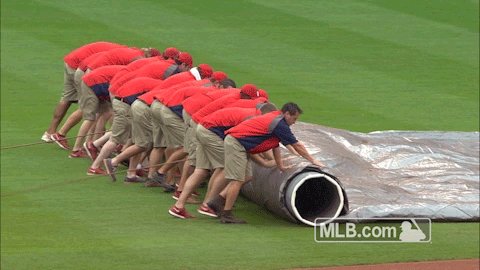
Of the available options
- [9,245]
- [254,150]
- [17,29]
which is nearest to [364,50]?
[17,29]

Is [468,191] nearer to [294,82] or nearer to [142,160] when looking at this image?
[142,160]

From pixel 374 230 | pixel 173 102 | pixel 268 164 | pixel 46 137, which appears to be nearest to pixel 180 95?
pixel 173 102

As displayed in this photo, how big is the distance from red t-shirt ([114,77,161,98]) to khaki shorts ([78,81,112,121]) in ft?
3.66

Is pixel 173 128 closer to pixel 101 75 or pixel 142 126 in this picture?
pixel 142 126

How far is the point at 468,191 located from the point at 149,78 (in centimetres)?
444

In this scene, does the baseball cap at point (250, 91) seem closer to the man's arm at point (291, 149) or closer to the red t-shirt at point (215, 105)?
the red t-shirt at point (215, 105)

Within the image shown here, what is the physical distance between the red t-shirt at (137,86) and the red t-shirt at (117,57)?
4.57ft

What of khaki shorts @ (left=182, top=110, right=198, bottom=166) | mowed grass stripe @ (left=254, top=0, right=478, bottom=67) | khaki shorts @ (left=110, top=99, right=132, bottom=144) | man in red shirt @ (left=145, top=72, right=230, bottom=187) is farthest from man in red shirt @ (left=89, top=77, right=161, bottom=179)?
mowed grass stripe @ (left=254, top=0, right=478, bottom=67)

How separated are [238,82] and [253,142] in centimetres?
824

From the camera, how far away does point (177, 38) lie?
1051 inches

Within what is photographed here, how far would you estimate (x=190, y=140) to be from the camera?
56.6 ft

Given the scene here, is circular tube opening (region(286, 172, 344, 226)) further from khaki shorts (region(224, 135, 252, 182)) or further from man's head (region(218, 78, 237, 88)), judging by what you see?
man's head (region(218, 78, 237, 88))

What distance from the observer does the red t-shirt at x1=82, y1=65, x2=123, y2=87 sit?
19516mm

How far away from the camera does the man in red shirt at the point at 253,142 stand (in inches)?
621
